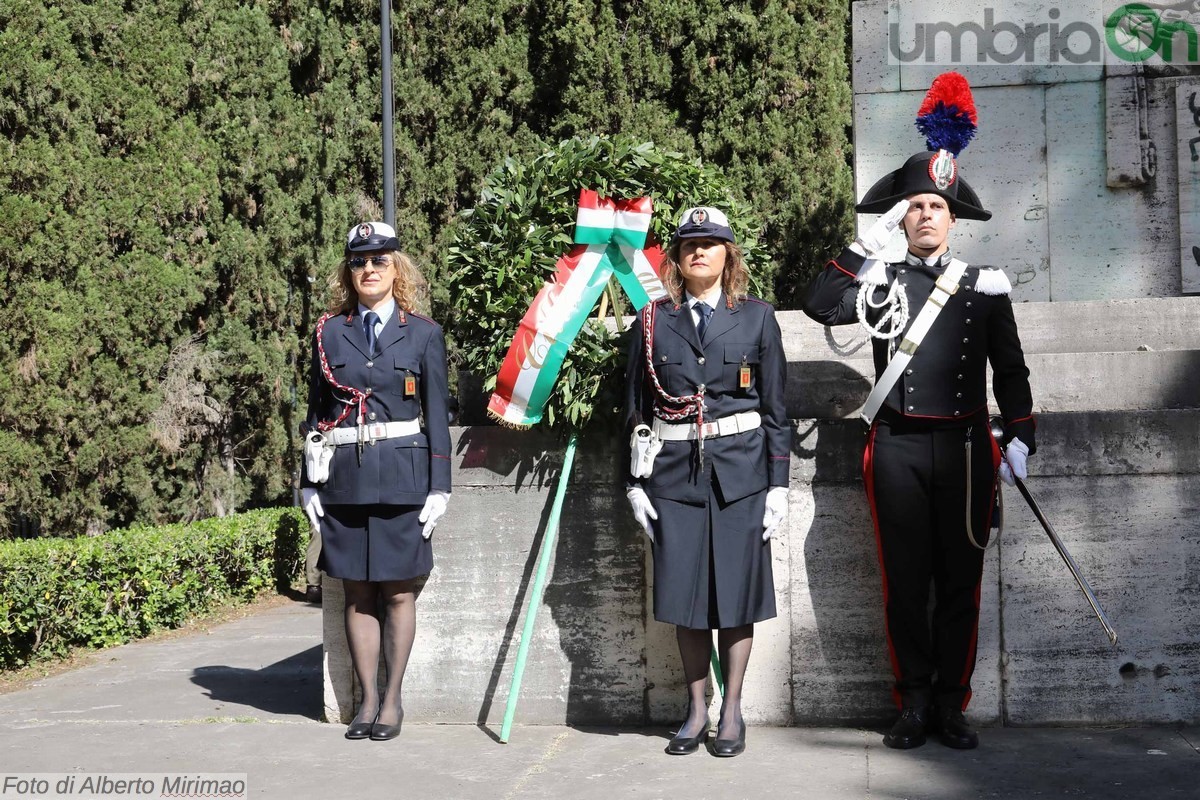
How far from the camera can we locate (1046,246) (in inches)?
268

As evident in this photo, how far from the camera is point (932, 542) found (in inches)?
196

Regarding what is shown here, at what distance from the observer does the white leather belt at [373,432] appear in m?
5.25

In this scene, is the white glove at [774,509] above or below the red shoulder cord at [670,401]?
below

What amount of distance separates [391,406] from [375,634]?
94 cm

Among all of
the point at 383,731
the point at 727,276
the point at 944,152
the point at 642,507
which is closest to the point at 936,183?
the point at 944,152

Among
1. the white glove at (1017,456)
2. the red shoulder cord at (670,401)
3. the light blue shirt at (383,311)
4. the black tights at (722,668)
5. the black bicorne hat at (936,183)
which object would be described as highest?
the black bicorne hat at (936,183)

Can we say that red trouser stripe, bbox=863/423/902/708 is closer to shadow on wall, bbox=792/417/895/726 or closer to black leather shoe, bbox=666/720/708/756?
shadow on wall, bbox=792/417/895/726

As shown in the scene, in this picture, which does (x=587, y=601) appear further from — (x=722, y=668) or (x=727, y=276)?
(x=727, y=276)

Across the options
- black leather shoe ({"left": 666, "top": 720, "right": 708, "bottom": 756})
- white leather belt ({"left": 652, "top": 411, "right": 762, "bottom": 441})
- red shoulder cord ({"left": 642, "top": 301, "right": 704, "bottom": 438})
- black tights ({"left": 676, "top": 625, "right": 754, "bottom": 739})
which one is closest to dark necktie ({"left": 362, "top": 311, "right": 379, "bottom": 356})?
red shoulder cord ({"left": 642, "top": 301, "right": 704, "bottom": 438})

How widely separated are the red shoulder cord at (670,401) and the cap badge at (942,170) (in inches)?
46.9

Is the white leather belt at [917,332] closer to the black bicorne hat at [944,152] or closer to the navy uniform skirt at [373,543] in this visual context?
the black bicorne hat at [944,152]

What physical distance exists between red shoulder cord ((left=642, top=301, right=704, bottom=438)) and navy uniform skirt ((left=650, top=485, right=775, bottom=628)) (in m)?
0.30

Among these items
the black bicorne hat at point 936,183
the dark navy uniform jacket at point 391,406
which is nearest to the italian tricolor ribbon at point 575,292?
the dark navy uniform jacket at point 391,406

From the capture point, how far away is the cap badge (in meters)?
5.01
